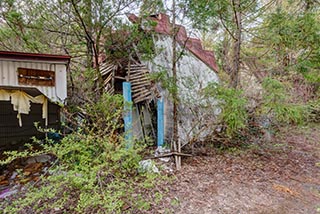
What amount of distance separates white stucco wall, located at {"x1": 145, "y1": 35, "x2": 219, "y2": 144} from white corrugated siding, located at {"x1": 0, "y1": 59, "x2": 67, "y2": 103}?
2.34m

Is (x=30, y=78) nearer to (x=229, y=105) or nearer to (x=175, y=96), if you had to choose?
(x=175, y=96)

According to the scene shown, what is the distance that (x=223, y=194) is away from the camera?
4191 mm

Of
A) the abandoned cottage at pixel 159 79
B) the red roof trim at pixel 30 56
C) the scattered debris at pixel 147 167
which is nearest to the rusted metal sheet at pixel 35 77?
the red roof trim at pixel 30 56

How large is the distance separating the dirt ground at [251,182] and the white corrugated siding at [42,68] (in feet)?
10.3

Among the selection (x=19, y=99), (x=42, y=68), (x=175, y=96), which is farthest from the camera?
(x=175, y=96)

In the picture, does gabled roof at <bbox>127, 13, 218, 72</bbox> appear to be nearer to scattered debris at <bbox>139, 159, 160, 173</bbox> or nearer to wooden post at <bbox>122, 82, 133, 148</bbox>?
wooden post at <bbox>122, 82, 133, 148</bbox>

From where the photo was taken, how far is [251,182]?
4.70m

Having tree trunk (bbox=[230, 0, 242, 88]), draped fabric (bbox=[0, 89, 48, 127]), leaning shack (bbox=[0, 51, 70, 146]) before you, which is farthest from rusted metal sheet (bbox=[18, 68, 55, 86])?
tree trunk (bbox=[230, 0, 242, 88])

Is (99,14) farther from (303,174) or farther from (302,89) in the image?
(302,89)

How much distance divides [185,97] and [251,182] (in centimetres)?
266

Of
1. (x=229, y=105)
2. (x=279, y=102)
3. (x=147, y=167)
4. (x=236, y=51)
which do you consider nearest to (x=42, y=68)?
(x=147, y=167)

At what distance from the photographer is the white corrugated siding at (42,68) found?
448 cm

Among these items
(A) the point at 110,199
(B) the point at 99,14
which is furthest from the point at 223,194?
(B) the point at 99,14

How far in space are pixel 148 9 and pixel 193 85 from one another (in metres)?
2.30
